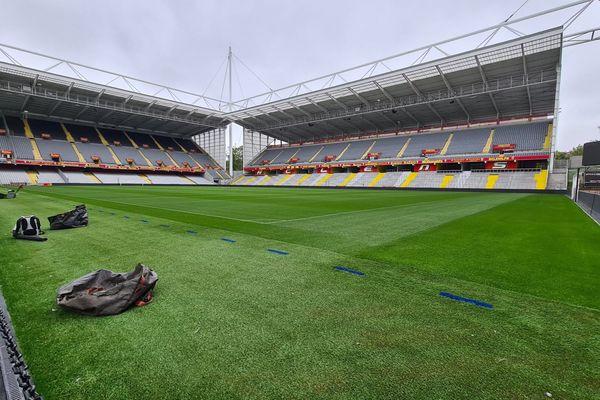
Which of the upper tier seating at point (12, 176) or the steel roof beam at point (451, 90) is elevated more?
the steel roof beam at point (451, 90)

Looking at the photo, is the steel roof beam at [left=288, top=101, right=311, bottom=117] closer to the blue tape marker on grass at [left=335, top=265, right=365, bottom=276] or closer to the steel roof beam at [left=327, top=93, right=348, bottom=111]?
the steel roof beam at [left=327, top=93, right=348, bottom=111]

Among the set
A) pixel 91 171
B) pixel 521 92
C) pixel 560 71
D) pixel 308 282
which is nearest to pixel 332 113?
pixel 521 92

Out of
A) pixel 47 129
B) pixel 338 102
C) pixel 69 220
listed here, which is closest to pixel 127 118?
pixel 47 129

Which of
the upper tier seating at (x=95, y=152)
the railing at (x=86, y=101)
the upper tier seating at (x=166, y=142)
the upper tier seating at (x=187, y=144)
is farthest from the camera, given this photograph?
the upper tier seating at (x=187, y=144)

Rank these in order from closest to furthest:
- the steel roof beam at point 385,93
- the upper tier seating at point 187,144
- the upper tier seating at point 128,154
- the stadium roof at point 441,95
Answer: the stadium roof at point 441,95
the steel roof beam at point 385,93
the upper tier seating at point 128,154
the upper tier seating at point 187,144

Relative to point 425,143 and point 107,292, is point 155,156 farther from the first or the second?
point 107,292

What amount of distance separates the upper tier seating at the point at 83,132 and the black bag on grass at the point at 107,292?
207 feet

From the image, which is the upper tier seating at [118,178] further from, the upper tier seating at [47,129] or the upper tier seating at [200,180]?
the upper tier seating at [47,129]

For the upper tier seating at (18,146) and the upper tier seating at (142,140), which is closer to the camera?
the upper tier seating at (18,146)

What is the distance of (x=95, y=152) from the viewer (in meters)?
51.5

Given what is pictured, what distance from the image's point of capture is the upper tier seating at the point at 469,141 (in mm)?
40125

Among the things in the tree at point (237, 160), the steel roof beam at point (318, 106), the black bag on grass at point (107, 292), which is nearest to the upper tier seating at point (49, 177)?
the steel roof beam at point (318, 106)

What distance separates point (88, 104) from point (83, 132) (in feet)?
45.3

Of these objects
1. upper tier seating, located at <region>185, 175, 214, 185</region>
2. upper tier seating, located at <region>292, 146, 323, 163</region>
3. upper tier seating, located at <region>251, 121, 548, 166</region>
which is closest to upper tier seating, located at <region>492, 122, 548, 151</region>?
upper tier seating, located at <region>251, 121, 548, 166</region>
